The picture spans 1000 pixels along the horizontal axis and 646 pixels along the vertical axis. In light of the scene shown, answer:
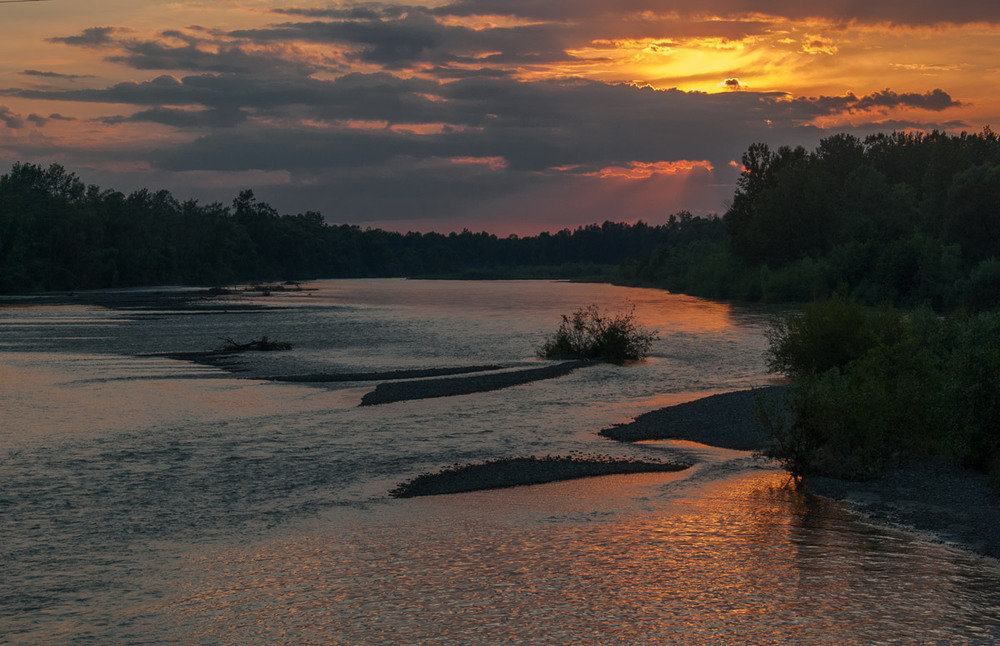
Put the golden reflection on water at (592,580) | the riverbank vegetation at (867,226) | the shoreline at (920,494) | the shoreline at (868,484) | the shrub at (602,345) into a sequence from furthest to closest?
1. the riverbank vegetation at (867,226)
2. the shrub at (602,345)
3. the shoreline at (868,484)
4. the shoreline at (920,494)
5. the golden reflection on water at (592,580)

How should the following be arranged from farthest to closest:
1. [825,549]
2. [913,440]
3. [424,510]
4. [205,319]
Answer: [205,319]
[913,440]
[424,510]
[825,549]

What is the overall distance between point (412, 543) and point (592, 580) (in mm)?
3449

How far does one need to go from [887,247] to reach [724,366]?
57.1m

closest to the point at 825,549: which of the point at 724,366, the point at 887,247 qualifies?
the point at 724,366

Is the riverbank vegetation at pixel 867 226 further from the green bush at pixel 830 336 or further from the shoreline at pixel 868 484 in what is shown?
the shoreline at pixel 868 484

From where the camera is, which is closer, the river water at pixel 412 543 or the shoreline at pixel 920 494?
the river water at pixel 412 543

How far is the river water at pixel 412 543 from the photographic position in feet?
41.0

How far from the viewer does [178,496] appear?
63.1 ft

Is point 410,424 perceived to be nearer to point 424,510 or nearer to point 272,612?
point 424,510

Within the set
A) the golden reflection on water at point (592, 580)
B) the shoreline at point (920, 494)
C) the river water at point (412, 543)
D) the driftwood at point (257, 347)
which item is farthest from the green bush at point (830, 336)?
the driftwood at point (257, 347)

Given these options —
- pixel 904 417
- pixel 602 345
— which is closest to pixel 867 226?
pixel 602 345

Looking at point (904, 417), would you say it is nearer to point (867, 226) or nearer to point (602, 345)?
point (602, 345)

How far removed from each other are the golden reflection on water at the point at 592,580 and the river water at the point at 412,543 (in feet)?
0.15

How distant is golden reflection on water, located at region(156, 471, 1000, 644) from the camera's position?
1232cm
